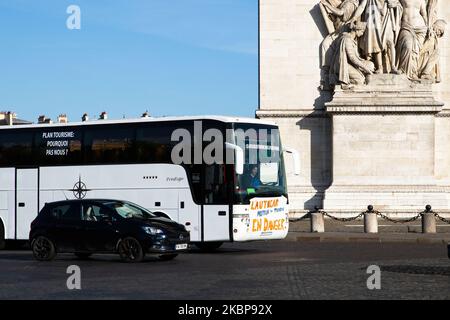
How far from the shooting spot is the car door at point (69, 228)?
21.7m

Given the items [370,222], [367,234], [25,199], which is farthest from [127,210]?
[370,222]

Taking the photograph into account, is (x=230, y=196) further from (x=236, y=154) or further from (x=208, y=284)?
(x=208, y=284)

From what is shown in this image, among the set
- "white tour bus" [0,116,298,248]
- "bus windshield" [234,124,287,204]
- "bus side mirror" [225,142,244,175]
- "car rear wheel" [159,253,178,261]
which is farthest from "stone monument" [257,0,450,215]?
"car rear wheel" [159,253,178,261]

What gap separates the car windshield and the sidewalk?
27.5 feet

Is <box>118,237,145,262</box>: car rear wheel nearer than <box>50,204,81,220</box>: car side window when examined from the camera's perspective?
Yes

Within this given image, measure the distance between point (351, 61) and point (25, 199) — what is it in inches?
583


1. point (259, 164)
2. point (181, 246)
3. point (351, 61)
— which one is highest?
point (351, 61)

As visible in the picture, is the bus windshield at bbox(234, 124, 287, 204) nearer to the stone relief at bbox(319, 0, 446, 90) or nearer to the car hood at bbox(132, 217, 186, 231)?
the car hood at bbox(132, 217, 186, 231)

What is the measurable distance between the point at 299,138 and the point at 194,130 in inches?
563

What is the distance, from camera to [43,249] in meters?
22.2

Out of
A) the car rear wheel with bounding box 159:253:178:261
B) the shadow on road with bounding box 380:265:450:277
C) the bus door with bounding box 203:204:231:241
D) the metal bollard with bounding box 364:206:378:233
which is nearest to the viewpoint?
the shadow on road with bounding box 380:265:450:277

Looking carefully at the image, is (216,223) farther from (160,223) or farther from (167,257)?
(160,223)

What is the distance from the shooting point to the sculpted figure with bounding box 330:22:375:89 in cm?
3700

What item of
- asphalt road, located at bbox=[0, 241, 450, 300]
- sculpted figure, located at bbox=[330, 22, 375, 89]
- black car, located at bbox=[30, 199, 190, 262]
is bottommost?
asphalt road, located at bbox=[0, 241, 450, 300]
